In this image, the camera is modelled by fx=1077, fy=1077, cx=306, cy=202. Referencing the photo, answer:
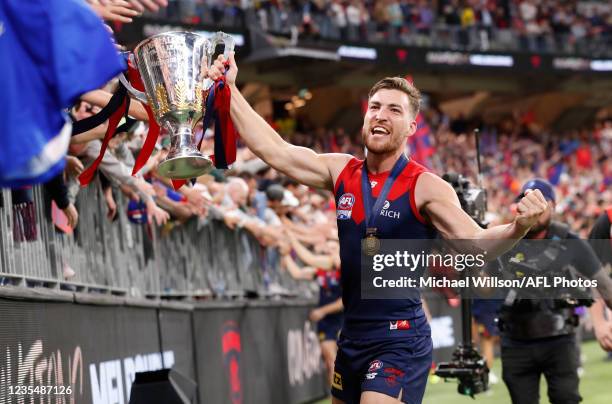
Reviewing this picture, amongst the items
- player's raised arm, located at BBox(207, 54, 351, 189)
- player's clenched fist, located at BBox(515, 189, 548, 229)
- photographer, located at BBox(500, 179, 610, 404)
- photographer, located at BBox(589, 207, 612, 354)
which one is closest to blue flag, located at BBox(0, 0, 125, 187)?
player's raised arm, located at BBox(207, 54, 351, 189)

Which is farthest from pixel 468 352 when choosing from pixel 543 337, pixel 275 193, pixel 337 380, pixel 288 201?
pixel 337 380

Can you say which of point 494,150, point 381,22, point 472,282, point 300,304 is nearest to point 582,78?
point 494,150

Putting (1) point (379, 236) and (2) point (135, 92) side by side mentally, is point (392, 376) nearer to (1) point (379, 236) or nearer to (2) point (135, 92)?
(1) point (379, 236)

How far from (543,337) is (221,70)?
4.21 metres

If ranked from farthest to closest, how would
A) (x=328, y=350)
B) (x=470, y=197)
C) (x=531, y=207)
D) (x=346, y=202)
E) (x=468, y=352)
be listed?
(x=328, y=350) → (x=468, y=352) → (x=470, y=197) → (x=346, y=202) → (x=531, y=207)

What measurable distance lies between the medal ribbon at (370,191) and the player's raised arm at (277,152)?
253 millimetres

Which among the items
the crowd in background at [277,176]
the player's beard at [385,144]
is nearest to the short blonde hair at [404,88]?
the player's beard at [385,144]

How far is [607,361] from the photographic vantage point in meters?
18.5

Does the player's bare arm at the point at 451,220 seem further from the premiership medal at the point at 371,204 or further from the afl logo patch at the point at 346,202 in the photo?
the afl logo patch at the point at 346,202

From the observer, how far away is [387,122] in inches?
245

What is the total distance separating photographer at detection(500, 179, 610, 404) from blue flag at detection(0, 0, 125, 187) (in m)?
5.69

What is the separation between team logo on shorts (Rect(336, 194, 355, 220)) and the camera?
6078 mm

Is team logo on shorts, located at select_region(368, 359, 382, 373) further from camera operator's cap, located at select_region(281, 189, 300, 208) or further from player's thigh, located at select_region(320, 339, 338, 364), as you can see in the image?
camera operator's cap, located at select_region(281, 189, 300, 208)

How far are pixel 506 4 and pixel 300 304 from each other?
28.9 meters
